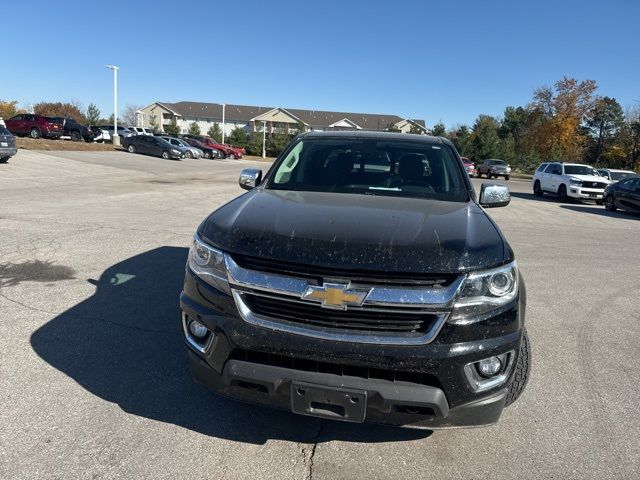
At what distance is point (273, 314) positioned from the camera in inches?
99.9

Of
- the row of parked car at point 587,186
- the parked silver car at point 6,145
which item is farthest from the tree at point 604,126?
the parked silver car at point 6,145

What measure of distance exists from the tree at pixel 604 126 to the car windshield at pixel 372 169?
66282 millimetres

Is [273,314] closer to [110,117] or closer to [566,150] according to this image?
[566,150]

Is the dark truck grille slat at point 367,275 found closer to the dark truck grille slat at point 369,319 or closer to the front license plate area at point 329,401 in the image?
the dark truck grille slat at point 369,319

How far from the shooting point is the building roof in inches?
3688

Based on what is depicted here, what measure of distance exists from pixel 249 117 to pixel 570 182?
82.7 metres

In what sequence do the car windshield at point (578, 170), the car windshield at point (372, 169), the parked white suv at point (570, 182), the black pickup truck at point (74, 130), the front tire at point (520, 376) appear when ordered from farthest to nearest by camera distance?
the black pickup truck at point (74, 130) → the car windshield at point (578, 170) → the parked white suv at point (570, 182) → the car windshield at point (372, 169) → the front tire at point (520, 376)

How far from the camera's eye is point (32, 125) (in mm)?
35875

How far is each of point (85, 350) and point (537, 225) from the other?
1215 centimetres

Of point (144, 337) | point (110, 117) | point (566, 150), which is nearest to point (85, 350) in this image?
point (144, 337)

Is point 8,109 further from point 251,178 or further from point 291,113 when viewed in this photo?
point 251,178

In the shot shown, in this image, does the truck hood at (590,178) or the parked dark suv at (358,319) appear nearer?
A: the parked dark suv at (358,319)

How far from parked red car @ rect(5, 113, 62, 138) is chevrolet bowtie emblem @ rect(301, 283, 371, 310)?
130 feet

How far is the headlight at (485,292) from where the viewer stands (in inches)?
95.9
